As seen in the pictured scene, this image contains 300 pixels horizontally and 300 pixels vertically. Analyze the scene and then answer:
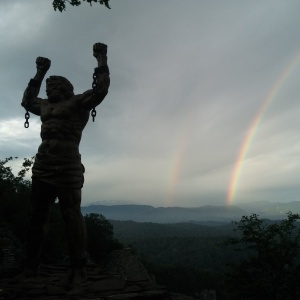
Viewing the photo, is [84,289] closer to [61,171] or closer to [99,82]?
[61,171]

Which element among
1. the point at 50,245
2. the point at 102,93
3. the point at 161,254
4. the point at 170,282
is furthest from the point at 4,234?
the point at 161,254

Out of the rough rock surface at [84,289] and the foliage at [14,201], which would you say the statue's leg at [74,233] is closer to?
the rough rock surface at [84,289]

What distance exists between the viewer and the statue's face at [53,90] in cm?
459

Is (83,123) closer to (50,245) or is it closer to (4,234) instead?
(4,234)

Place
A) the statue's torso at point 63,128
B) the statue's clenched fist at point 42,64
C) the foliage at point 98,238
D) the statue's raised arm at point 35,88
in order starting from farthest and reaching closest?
the foliage at point 98,238, the statue's clenched fist at point 42,64, the statue's raised arm at point 35,88, the statue's torso at point 63,128

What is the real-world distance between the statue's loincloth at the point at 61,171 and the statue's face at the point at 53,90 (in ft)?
2.82

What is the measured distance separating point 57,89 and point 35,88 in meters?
0.72

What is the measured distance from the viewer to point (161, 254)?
104 metres

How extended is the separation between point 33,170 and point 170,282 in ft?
200

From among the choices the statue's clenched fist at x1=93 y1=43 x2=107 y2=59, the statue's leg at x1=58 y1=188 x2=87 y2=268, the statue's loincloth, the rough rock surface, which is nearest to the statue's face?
the statue's clenched fist at x1=93 y1=43 x2=107 y2=59

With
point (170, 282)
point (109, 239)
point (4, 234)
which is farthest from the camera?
point (170, 282)

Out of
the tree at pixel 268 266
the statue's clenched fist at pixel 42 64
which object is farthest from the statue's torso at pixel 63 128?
the tree at pixel 268 266

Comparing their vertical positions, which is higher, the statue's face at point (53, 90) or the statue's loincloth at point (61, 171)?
the statue's face at point (53, 90)

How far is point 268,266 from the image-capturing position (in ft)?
57.3
